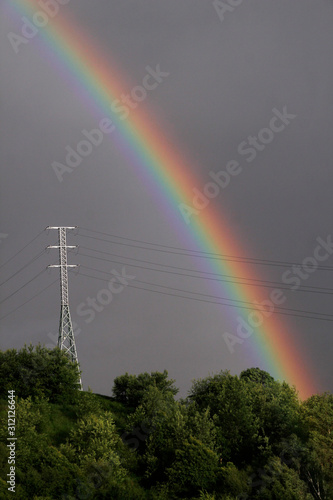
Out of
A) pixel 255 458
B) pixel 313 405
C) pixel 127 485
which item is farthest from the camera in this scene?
pixel 313 405

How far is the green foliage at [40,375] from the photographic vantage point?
110 metres

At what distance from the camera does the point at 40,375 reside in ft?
369

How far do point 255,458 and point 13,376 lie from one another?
43056 millimetres

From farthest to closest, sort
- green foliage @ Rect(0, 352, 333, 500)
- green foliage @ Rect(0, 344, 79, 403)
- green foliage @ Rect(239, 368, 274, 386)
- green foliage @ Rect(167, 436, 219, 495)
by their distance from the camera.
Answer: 1. green foliage @ Rect(239, 368, 274, 386)
2. green foliage @ Rect(0, 344, 79, 403)
3. green foliage @ Rect(167, 436, 219, 495)
4. green foliage @ Rect(0, 352, 333, 500)

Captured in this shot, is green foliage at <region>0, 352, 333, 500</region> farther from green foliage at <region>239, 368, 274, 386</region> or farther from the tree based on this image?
green foliage at <region>239, 368, 274, 386</region>

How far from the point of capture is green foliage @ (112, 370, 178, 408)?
121588 millimetres

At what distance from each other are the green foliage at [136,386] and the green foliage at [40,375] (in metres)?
12.2

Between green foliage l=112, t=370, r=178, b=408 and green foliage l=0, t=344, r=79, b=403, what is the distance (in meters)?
12.2

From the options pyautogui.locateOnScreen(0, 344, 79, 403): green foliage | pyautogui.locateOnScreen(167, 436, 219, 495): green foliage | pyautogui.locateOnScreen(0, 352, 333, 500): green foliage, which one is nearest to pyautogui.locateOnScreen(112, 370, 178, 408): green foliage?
pyautogui.locateOnScreen(0, 352, 333, 500): green foliage

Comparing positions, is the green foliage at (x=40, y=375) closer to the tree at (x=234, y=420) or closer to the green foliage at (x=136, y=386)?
the green foliage at (x=136, y=386)

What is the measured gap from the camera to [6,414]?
95.7 meters

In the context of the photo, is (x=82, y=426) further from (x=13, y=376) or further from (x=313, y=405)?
(x=313, y=405)

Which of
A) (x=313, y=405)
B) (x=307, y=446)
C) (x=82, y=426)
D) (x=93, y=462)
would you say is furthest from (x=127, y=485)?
(x=313, y=405)

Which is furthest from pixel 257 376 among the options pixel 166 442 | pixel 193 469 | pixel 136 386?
pixel 193 469
